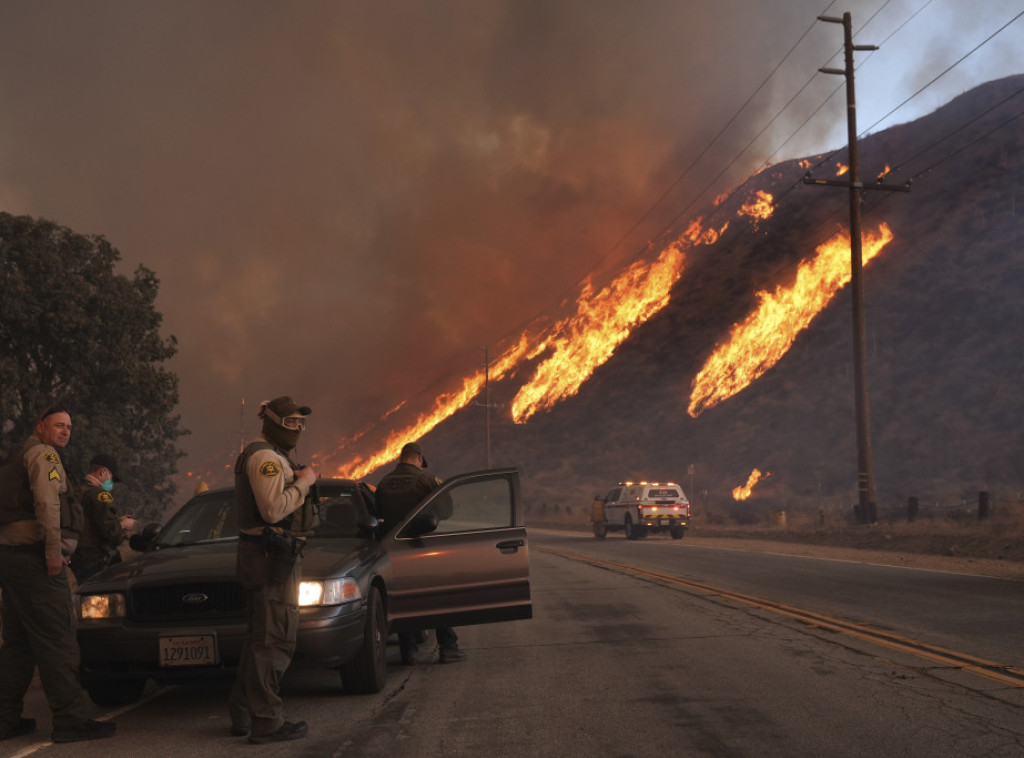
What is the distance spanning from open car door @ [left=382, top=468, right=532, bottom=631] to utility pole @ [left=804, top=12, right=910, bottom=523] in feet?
71.3

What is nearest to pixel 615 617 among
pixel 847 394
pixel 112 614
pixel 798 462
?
pixel 112 614

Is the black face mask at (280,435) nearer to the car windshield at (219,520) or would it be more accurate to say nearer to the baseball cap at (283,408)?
the baseball cap at (283,408)

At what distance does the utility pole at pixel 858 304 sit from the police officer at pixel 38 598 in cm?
2517

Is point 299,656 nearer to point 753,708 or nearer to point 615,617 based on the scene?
point 753,708

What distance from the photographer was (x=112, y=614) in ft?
23.9

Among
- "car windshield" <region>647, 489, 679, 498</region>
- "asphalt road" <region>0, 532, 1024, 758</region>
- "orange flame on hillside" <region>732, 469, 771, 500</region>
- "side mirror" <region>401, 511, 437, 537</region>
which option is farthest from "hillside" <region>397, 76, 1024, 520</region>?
"side mirror" <region>401, 511, 437, 537</region>

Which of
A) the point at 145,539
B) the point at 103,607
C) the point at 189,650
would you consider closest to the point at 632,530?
the point at 145,539

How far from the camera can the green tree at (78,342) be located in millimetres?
38406

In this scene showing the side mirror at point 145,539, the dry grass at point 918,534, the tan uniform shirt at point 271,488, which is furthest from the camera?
the dry grass at point 918,534

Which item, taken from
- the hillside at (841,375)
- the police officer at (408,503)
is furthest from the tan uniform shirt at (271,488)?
the hillside at (841,375)

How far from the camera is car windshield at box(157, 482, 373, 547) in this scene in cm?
894

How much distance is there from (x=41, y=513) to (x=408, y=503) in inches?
143

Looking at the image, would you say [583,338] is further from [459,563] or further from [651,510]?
[459,563]

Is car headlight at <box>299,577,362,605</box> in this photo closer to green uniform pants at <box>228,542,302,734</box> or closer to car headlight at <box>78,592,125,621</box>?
green uniform pants at <box>228,542,302,734</box>
